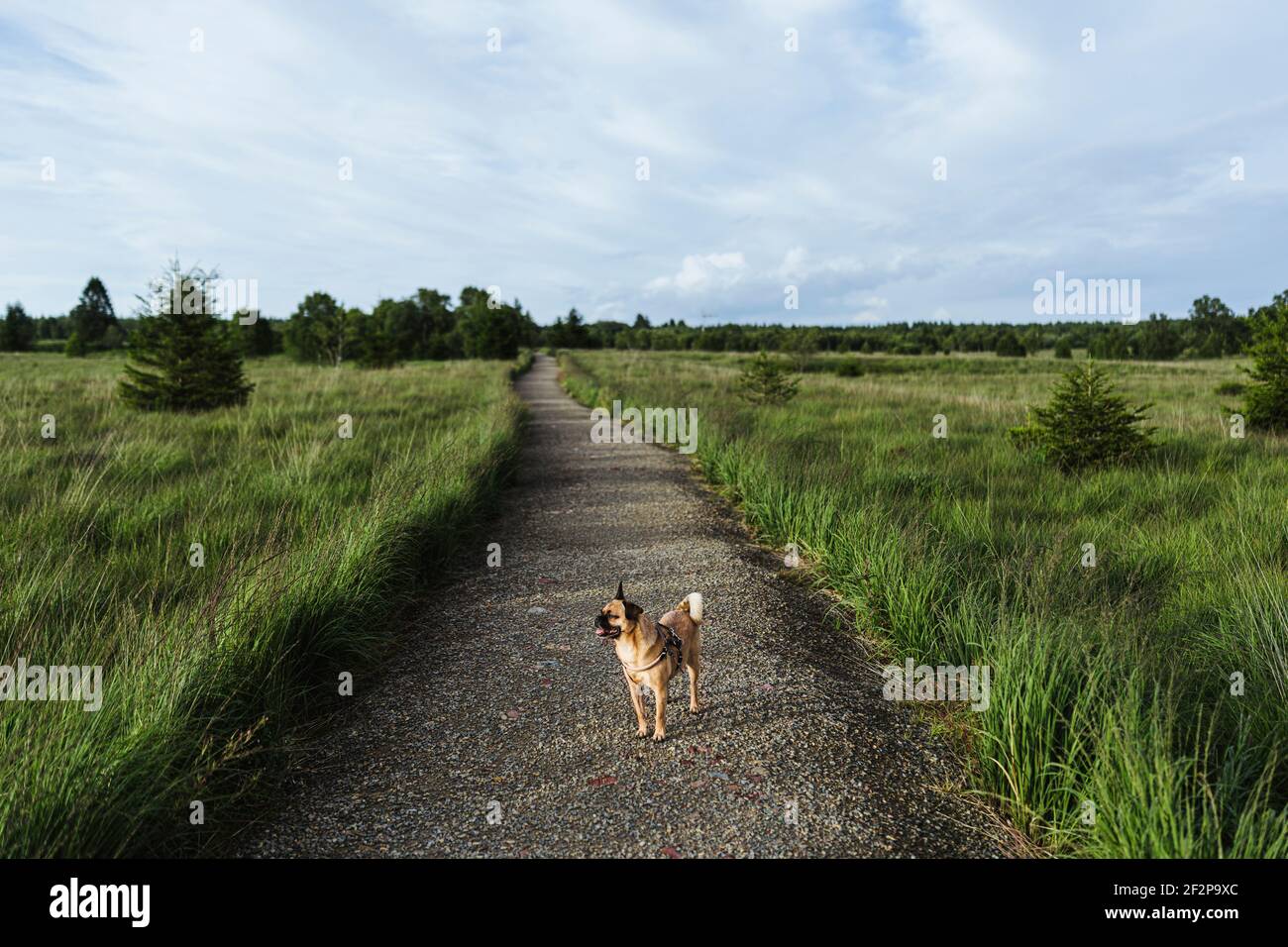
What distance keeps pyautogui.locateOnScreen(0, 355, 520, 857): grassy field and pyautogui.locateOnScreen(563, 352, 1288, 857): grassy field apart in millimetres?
3203

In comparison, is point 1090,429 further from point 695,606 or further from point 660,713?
point 660,713

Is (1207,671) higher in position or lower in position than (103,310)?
lower

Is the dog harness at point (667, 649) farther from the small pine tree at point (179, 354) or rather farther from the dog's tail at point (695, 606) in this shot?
the small pine tree at point (179, 354)

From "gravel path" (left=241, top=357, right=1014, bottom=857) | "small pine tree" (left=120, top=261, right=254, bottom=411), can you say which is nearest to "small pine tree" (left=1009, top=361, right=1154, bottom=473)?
"gravel path" (left=241, top=357, right=1014, bottom=857)

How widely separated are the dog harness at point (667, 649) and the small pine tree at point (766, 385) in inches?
600

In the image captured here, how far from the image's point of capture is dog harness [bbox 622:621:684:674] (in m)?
2.97

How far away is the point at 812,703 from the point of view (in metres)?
3.58

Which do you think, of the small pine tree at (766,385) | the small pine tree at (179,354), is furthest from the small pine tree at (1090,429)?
the small pine tree at (179,354)

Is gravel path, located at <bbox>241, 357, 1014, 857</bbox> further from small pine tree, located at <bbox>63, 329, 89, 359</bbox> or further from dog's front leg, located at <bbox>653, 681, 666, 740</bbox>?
small pine tree, located at <bbox>63, 329, 89, 359</bbox>

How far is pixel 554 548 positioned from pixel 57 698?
4.05 metres

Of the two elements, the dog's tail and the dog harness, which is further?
the dog's tail

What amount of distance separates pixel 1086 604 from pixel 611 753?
298cm
